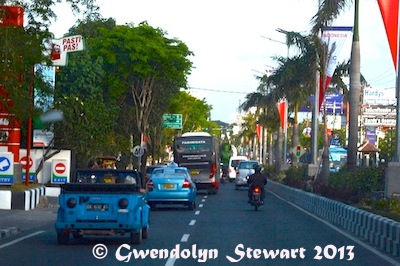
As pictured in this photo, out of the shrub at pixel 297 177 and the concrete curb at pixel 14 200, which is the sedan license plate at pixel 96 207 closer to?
the concrete curb at pixel 14 200

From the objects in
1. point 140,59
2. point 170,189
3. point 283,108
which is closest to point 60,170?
point 170,189

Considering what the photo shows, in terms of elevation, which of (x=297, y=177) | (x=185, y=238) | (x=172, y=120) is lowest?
(x=185, y=238)

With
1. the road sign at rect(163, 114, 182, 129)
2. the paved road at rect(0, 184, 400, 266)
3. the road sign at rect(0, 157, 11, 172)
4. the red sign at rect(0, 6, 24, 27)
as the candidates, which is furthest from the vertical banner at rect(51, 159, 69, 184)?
the road sign at rect(163, 114, 182, 129)

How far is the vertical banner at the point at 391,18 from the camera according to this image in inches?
1155

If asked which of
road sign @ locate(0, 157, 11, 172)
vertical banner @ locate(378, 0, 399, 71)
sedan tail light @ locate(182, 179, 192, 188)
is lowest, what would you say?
sedan tail light @ locate(182, 179, 192, 188)

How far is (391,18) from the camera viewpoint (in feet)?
96.8

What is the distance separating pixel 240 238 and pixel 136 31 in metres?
41.6

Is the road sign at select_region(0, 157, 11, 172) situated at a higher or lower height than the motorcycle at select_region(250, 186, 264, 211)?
higher

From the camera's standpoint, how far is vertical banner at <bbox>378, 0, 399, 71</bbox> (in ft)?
96.3

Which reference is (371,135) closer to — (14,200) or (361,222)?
(14,200)

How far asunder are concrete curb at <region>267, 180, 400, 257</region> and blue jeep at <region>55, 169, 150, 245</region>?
17.8 ft

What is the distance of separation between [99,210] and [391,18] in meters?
13.7

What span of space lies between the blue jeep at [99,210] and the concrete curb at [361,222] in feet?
17.8

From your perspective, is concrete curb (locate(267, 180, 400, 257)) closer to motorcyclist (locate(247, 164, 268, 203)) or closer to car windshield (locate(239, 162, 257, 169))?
motorcyclist (locate(247, 164, 268, 203))
